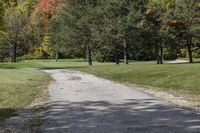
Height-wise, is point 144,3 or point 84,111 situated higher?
point 144,3

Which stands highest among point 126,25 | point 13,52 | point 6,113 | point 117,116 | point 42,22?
point 42,22

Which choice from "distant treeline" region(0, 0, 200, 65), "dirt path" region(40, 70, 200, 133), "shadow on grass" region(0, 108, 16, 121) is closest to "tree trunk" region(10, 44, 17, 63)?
"distant treeline" region(0, 0, 200, 65)

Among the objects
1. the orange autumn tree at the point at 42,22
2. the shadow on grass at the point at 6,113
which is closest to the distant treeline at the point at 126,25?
the orange autumn tree at the point at 42,22

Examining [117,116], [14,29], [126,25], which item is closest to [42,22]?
[14,29]

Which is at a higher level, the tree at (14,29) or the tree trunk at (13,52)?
the tree at (14,29)

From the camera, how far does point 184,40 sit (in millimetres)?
65062

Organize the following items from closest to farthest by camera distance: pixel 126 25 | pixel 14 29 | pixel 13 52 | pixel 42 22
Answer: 1. pixel 126 25
2. pixel 14 29
3. pixel 13 52
4. pixel 42 22

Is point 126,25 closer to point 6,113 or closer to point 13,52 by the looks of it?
point 13,52

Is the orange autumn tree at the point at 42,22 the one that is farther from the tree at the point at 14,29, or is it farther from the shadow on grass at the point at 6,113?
the shadow on grass at the point at 6,113

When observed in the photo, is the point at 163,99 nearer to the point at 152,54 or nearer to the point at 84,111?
the point at 84,111

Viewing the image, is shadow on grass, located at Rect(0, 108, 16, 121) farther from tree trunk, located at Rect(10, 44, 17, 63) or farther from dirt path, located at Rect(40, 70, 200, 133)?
tree trunk, located at Rect(10, 44, 17, 63)

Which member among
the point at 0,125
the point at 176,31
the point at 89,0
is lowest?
the point at 0,125

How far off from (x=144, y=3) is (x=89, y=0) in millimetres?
7402

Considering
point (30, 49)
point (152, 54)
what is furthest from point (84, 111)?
point (30, 49)
